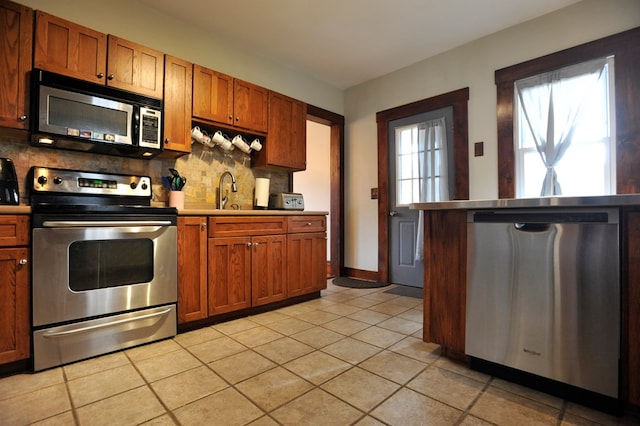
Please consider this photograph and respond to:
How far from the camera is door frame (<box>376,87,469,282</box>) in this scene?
127 inches

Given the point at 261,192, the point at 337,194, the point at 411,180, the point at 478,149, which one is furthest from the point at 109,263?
the point at 478,149

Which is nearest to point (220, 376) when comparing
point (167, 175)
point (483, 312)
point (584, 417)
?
point (483, 312)

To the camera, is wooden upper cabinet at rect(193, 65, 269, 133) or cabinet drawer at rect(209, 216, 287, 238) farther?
wooden upper cabinet at rect(193, 65, 269, 133)

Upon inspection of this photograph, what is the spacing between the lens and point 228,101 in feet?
9.37

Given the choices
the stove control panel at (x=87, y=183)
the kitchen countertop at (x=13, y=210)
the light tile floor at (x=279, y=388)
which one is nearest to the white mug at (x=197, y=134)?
the stove control panel at (x=87, y=183)

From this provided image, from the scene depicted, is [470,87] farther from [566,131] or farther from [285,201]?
[285,201]

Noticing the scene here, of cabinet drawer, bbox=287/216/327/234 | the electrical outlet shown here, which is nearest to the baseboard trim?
cabinet drawer, bbox=287/216/327/234

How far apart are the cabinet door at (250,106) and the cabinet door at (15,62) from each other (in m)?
1.40

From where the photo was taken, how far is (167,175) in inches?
108

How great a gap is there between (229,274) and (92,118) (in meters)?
1.43

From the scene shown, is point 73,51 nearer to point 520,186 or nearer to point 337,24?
point 337,24

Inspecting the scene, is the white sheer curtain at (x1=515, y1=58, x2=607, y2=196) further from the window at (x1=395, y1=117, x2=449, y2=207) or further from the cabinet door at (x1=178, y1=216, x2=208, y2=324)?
the cabinet door at (x1=178, y1=216, x2=208, y2=324)

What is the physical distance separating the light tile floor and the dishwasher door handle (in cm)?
75

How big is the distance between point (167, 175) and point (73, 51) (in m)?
1.04
